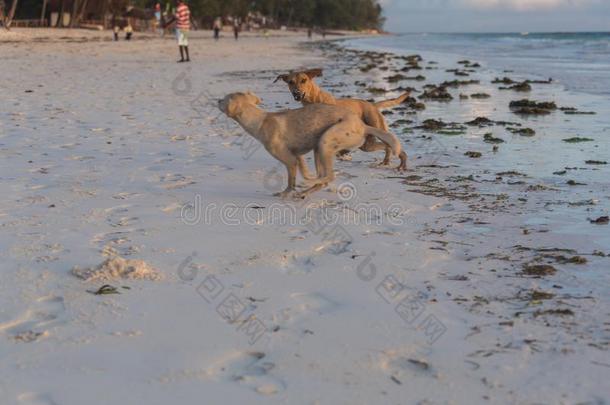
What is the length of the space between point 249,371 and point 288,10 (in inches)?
5390

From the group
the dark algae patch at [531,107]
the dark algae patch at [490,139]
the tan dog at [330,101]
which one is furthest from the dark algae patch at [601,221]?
the dark algae patch at [531,107]

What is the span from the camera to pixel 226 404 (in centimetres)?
279

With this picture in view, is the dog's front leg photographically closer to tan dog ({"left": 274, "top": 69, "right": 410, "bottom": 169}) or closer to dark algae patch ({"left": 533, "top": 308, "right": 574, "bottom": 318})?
tan dog ({"left": 274, "top": 69, "right": 410, "bottom": 169})

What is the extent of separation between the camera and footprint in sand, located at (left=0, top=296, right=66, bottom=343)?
335 centimetres

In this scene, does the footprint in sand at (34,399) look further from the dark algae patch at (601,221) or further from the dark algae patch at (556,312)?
the dark algae patch at (601,221)

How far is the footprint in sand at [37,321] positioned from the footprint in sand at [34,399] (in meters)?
0.53

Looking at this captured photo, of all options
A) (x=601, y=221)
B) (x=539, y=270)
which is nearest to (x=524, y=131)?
(x=601, y=221)

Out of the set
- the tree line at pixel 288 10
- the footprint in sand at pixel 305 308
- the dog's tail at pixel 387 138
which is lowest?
the footprint in sand at pixel 305 308

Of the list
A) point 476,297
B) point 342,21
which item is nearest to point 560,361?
point 476,297

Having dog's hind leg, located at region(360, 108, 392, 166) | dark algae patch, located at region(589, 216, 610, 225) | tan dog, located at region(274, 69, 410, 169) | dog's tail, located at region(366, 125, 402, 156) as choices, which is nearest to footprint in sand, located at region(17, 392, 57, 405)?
dog's tail, located at region(366, 125, 402, 156)

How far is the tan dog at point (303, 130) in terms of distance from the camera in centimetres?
611

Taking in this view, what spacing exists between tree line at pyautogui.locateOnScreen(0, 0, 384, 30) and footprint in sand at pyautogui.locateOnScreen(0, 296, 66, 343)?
58405mm

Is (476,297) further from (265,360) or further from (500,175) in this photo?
(500,175)

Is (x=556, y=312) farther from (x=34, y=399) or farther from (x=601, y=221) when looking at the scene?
(x=34, y=399)
